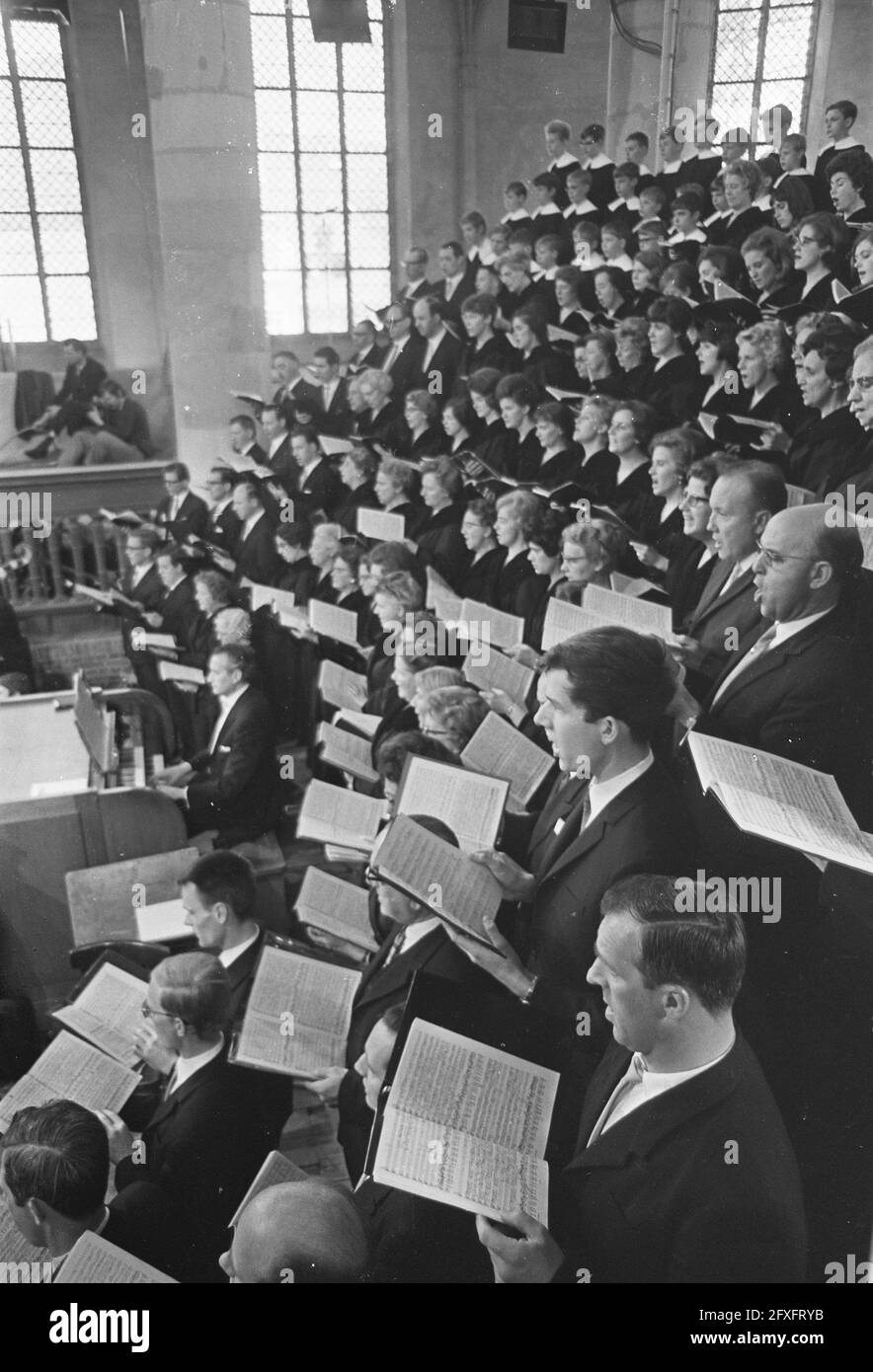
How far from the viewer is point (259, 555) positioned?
6113 millimetres

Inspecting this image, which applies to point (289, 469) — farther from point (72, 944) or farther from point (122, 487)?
point (72, 944)

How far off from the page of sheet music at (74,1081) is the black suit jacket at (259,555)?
387cm

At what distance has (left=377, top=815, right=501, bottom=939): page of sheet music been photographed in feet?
6.18

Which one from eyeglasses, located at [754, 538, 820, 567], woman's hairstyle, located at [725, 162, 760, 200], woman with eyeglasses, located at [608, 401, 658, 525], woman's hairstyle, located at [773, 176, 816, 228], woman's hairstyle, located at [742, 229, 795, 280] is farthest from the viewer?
woman's hairstyle, located at [725, 162, 760, 200]

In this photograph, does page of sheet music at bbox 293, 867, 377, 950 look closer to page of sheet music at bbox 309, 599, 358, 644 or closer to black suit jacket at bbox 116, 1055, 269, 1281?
black suit jacket at bbox 116, 1055, 269, 1281

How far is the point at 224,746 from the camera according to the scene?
415 centimetres

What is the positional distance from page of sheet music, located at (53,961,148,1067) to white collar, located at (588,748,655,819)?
1.39 meters

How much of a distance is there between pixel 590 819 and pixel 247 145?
2.97 metres

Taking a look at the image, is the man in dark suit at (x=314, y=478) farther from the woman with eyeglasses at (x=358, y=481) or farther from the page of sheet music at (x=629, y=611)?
the page of sheet music at (x=629, y=611)

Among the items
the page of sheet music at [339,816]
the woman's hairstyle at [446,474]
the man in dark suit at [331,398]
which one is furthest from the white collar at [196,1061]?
the man in dark suit at [331,398]

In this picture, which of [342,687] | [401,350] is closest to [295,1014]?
[342,687]

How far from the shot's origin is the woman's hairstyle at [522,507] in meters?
3.88

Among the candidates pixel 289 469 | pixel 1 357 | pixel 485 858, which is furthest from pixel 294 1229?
pixel 289 469

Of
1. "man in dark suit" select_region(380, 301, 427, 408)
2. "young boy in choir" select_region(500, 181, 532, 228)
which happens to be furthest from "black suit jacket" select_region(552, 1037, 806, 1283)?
"young boy in choir" select_region(500, 181, 532, 228)
